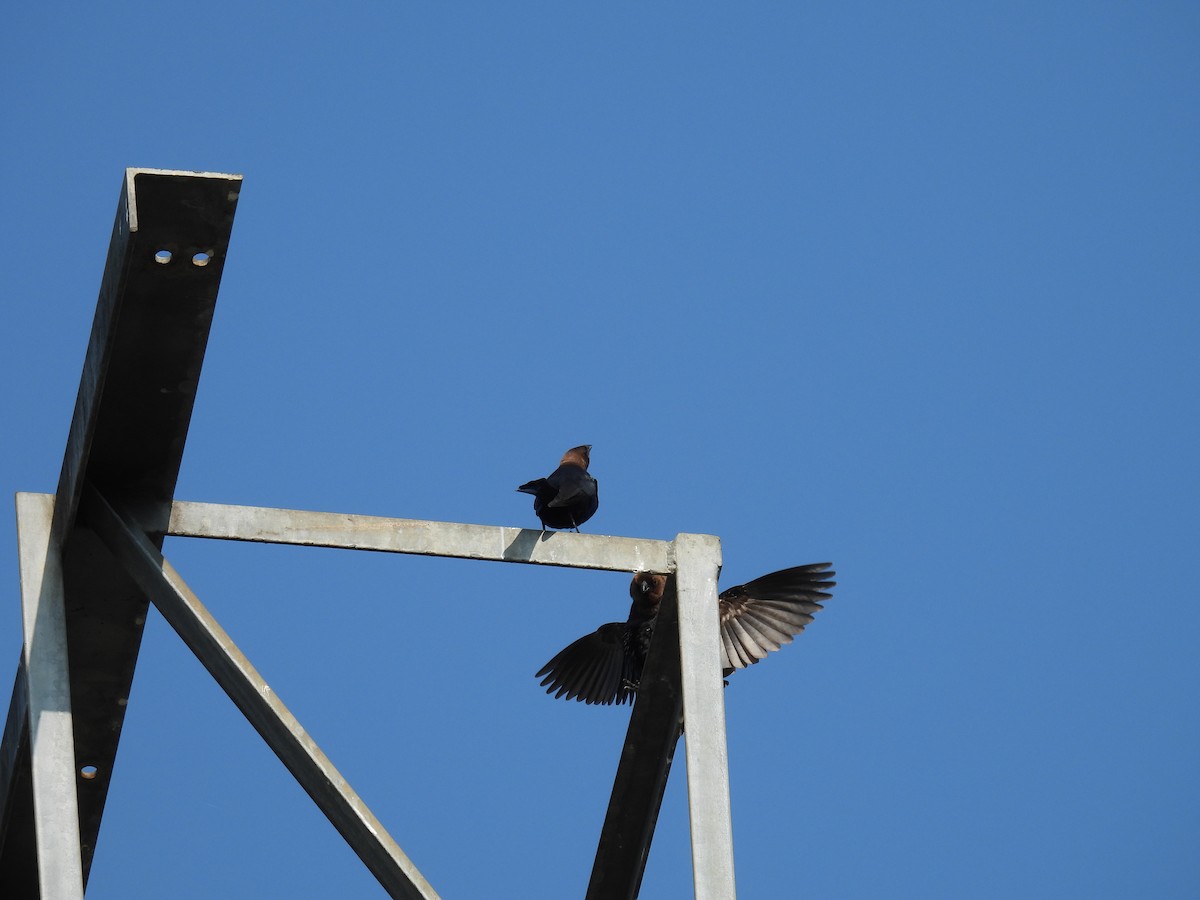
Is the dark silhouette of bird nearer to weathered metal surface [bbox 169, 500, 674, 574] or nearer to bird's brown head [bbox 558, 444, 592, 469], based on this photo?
bird's brown head [bbox 558, 444, 592, 469]

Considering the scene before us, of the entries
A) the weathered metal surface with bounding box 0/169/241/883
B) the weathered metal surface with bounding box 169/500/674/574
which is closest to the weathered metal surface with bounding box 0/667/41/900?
the weathered metal surface with bounding box 0/169/241/883

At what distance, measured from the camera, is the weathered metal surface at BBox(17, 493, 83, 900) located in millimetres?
4359

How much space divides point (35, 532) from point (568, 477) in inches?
137

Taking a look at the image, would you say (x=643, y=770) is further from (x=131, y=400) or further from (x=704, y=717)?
(x=131, y=400)

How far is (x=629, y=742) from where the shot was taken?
525 centimetres

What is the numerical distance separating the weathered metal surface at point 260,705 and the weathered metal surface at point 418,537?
16 centimetres

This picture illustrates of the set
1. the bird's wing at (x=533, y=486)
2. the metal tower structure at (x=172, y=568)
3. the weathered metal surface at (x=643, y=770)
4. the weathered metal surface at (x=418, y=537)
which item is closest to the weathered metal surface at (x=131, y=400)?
the metal tower structure at (x=172, y=568)

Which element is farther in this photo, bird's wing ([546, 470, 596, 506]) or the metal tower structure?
bird's wing ([546, 470, 596, 506])

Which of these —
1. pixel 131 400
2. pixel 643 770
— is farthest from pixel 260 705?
pixel 643 770

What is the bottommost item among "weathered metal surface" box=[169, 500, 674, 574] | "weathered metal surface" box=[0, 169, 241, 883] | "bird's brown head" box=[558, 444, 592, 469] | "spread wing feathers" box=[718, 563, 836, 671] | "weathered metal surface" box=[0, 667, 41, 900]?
"weathered metal surface" box=[0, 667, 41, 900]

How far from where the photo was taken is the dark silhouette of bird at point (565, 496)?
314 inches

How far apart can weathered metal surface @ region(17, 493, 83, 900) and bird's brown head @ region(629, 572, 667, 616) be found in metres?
4.30

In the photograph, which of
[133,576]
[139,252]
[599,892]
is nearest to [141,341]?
[139,252]

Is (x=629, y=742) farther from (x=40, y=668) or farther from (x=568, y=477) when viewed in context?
(x=568, y=477)
